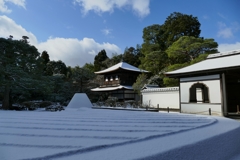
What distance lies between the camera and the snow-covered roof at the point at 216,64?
311 inches

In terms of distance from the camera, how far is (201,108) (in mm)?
8758

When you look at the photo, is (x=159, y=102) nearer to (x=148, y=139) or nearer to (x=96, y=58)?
(x=148, y=139)

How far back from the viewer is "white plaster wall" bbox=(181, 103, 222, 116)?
8089mm

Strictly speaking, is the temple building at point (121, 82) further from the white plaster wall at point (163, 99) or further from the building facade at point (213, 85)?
the building facade at point (213, 85)

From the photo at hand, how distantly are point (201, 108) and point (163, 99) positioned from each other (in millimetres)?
3621

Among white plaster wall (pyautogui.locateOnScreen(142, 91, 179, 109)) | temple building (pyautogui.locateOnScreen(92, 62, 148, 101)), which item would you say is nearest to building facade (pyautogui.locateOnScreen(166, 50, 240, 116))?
white plaster wall (pyautogui.locateOnScreen(142, 91, 179, 109))

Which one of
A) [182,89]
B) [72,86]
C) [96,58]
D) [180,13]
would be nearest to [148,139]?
[182,89]

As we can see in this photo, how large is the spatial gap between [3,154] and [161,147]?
1544 mm

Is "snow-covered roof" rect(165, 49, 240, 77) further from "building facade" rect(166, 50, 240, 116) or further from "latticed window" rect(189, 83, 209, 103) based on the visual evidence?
"latticed window" rect(189, 83, 209, 103)

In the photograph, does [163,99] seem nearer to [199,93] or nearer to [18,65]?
[199,93]

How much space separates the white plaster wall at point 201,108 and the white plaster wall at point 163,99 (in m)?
1.97

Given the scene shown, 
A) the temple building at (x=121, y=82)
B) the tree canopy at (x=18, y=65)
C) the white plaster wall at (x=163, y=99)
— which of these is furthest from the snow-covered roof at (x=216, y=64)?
the temple building at (x=121, y=82)

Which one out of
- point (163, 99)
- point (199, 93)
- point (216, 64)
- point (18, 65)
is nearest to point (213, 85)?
point (216, 64)

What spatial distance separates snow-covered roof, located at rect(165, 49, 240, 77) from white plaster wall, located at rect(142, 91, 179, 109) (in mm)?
2298
